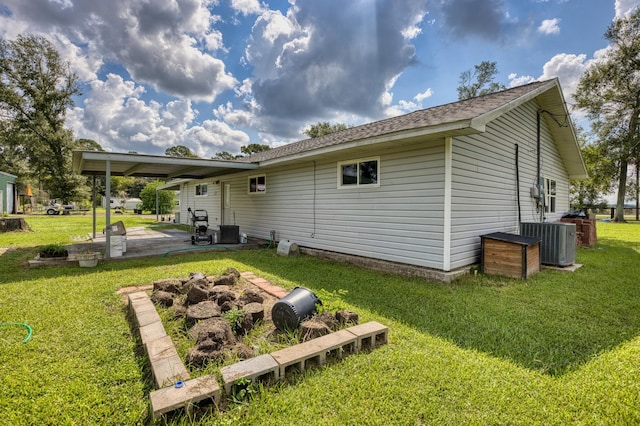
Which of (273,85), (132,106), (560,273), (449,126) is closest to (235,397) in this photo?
(449,126)

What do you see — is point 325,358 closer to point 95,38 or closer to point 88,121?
point 95,38

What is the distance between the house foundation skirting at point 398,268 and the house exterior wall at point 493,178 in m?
0.29

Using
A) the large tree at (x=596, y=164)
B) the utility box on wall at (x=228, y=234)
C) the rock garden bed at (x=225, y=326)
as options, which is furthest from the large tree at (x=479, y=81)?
the rock garden bed at (x=225, y=326)

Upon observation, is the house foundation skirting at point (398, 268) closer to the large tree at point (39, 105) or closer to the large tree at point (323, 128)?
the large tree at point (39, 105)

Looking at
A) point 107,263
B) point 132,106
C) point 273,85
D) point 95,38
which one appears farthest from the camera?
point 132,106

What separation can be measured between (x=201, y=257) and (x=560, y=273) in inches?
310

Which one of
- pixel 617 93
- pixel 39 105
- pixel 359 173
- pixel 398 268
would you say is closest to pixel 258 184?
pixel 359 173

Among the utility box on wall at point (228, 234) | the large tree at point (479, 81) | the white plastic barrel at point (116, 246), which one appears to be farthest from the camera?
the large tree at point (479, 81)

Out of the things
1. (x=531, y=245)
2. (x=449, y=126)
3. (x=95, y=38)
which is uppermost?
(x=95, y=38)

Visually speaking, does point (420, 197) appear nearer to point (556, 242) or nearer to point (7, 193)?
point (556, 242)

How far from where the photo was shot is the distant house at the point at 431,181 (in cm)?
508

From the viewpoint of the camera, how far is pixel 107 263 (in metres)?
6.39

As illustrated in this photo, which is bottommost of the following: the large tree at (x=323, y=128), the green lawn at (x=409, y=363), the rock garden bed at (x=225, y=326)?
the green lawn at (x=409, y=363)

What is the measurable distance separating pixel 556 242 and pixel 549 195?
375 centimetres
